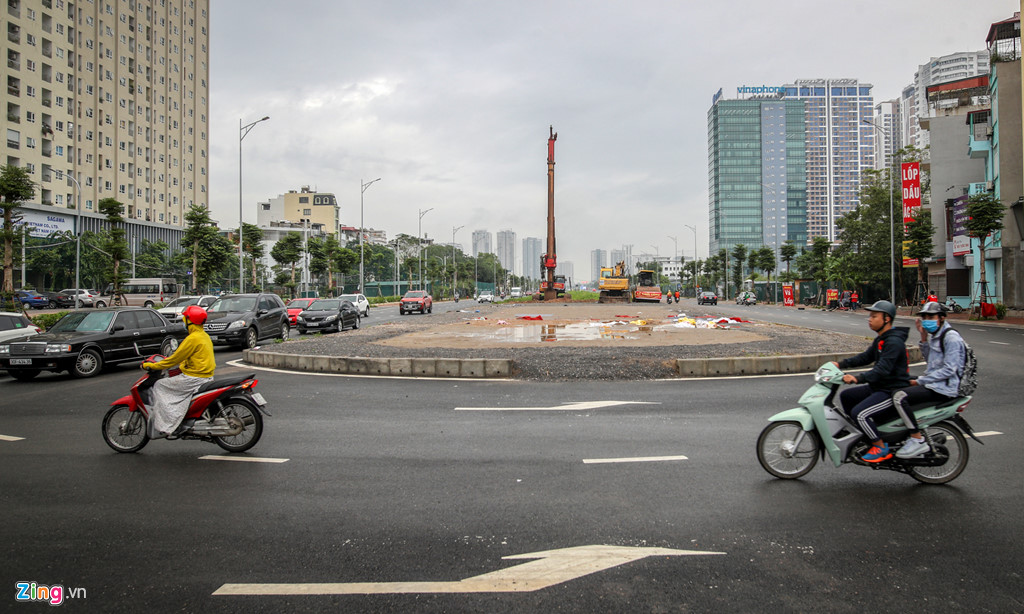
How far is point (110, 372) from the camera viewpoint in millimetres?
13922

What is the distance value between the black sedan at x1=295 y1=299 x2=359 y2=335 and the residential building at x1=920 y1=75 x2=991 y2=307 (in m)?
38.9

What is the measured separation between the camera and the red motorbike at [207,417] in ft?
21.0

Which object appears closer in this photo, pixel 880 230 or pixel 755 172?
pixel 880 230

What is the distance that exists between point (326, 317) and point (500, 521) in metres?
21.7

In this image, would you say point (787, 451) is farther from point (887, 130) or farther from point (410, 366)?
point (887, 130)

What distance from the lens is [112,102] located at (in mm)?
66375

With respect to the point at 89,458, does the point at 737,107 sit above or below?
above

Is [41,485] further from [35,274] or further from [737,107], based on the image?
[737,107]

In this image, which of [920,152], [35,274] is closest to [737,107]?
[920,152]

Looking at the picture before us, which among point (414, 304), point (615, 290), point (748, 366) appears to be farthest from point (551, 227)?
point (748, 366)

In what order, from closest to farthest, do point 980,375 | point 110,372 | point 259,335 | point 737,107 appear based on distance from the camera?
point 980,375 < point 110,372 < point 259,335 < point 737,107

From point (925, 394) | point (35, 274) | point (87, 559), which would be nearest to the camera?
point (87, 559)

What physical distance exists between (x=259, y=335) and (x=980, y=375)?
62.8 feet

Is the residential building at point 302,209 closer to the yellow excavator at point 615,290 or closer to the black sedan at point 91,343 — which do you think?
the yellow excavator at point 615,290
